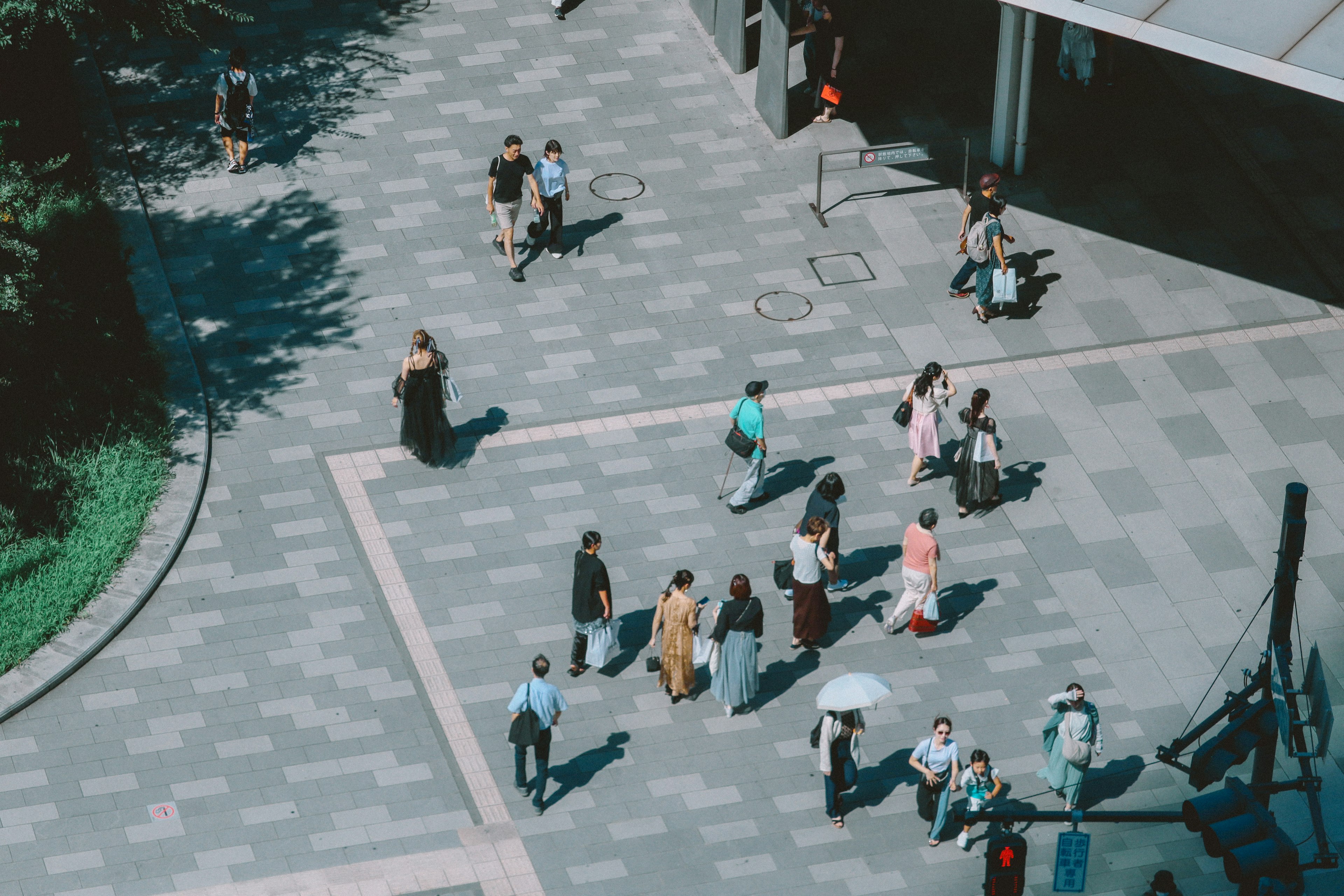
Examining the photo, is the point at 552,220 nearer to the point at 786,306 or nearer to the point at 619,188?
the point at 619,188

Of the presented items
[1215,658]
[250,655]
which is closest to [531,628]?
[250,655]

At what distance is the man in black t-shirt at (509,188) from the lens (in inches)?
813

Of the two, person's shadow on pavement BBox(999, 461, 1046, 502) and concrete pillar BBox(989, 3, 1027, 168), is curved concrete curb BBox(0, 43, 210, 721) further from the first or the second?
concrete pillar BBox(989, 3, 1027, 168)

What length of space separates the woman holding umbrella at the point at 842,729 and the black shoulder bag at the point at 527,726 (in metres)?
2.43

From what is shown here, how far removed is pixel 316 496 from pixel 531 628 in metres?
3.18

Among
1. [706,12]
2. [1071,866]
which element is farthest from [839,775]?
[706,12]

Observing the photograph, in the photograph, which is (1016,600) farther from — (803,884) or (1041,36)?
(1041,36)

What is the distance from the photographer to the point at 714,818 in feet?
50.0

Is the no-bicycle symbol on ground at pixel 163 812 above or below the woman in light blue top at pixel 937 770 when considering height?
below

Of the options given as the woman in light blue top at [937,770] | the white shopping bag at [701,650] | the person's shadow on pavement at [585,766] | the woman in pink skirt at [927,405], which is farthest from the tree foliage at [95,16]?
the woman in light blue top at [937,770]

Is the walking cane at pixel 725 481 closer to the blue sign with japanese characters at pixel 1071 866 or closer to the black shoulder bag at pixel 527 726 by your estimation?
the black shoulder bag at pixel 527 726

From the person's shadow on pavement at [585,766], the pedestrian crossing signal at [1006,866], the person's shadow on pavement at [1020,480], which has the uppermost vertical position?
the pedestrian crossing signal at [1006,866]

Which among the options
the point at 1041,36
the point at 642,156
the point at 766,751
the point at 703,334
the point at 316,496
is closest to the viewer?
the point at 766,751

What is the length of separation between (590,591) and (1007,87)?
35.3 ft
